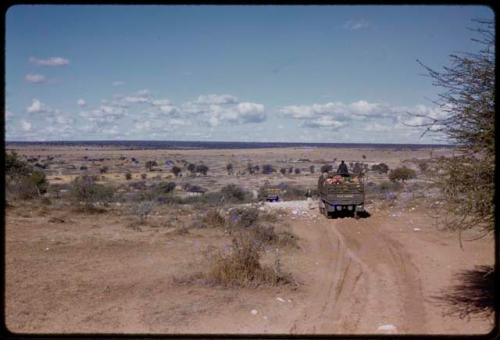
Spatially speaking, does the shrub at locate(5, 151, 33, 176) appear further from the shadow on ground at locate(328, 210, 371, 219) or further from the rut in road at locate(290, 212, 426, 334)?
the rut in road at locate(290, 212, 426, 334)

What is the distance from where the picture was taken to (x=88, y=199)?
23719 millimetres

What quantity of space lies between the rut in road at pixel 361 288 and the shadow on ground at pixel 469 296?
40cm

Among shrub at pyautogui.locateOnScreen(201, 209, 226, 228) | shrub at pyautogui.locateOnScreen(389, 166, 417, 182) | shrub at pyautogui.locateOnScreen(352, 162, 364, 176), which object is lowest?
shrub at pyautogui.locateOnScreen(201, 209, 226, 228)

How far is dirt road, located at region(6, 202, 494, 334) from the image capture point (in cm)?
683

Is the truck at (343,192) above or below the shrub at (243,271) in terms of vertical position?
above

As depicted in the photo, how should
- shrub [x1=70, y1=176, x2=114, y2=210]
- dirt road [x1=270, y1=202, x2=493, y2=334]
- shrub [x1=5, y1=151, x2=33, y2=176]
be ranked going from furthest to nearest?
shrub [x1=70, y1=176, x2=114, y2=210] < shrub [x1=5, y1=151, x2=33, y2=176] < dirt road [x1=270, y1=202, x2=493, y2=334]

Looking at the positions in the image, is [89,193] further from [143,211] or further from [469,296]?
[469,296]

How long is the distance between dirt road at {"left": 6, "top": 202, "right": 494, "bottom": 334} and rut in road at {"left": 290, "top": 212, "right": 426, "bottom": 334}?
0.02 m

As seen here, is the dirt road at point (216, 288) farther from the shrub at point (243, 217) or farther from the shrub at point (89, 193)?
the shrub at point (89, 193)

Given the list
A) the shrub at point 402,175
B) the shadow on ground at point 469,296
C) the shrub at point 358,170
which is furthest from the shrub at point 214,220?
the shrub at point 402,175

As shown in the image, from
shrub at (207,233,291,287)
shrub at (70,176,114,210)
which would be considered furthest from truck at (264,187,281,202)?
shrub at (207,233,291,287)

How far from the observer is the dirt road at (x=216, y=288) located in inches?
269

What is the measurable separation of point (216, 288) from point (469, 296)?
4031mm

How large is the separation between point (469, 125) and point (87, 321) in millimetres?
5455
